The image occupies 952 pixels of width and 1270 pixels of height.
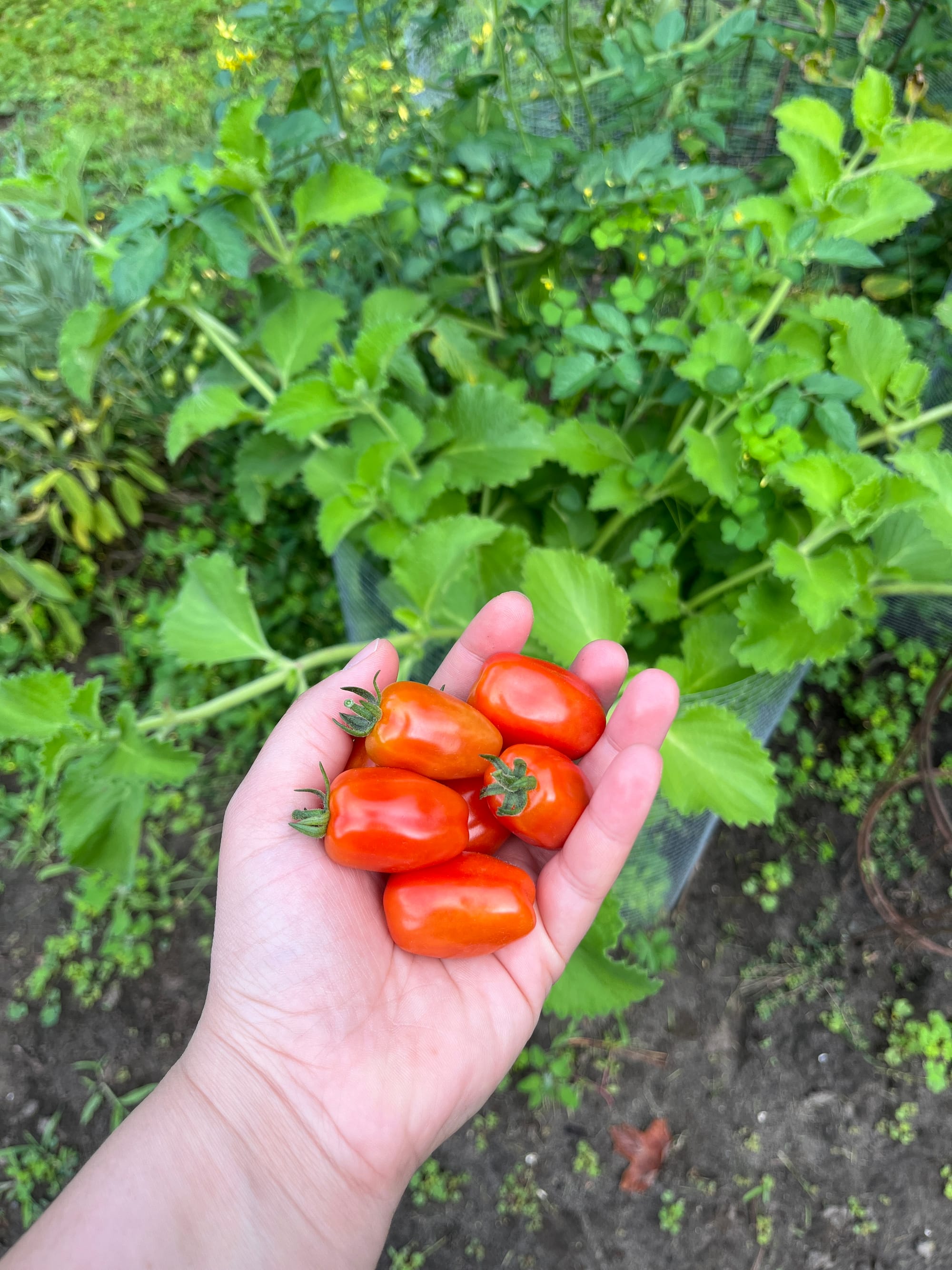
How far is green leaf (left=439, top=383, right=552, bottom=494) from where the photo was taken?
5.87 ft

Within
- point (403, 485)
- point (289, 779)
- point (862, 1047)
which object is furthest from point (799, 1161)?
point (403, 485)

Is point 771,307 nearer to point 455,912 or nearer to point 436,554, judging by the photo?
point 436,554

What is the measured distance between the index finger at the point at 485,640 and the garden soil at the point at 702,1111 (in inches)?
50.4

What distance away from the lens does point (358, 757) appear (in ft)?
4.88

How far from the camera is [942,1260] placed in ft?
6.90

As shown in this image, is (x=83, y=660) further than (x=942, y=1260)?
Yes

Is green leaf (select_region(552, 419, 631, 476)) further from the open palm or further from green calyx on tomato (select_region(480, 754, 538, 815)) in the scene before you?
green calyx on tomato (select_region(480, 754, 538, 815))

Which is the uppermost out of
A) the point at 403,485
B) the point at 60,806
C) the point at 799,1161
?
the point at 403,485

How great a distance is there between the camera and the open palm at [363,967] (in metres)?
1.27

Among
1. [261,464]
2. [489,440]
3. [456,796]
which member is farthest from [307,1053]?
[261,464]

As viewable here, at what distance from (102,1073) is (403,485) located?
1.90m

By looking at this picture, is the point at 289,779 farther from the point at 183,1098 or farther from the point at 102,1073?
the point at 102,1073

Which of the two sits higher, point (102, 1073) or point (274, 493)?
point (274, 493)

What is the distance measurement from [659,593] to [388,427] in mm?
708
